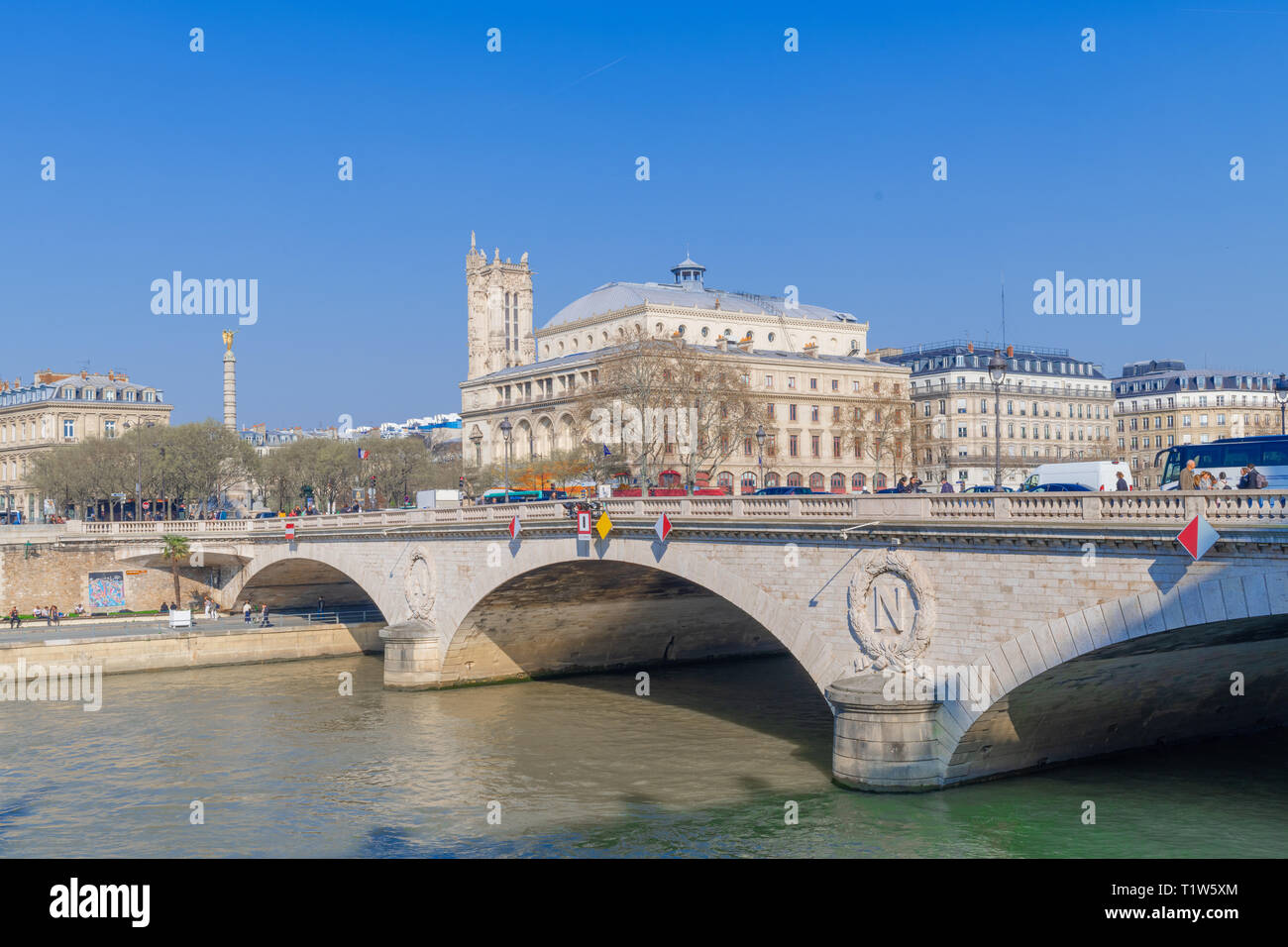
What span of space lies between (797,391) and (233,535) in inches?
1912

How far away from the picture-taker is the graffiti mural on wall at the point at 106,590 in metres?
63.0

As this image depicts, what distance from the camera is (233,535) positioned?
62.1 m

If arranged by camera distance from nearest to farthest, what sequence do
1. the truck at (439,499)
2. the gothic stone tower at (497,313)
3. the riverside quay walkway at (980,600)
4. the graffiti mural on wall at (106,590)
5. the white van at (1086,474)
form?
the riverside quay walkway at (980,600), the white van at (1086,474), the truck at (439,499), the graffiti mural on wall at (106,590), the gothic stone tower at (497,313)

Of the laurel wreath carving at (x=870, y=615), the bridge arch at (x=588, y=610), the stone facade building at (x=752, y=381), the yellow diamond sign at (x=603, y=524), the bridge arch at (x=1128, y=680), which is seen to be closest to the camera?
the bridge arch at (x=1128, y=680)

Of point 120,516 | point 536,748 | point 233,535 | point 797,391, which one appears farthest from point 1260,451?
point 120,516

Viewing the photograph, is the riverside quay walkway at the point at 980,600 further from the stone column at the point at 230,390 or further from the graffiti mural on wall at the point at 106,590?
the stone column at the point at 230,390

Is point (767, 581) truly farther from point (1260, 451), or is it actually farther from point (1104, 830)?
point (1260, 451)

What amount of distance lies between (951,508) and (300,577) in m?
45.4

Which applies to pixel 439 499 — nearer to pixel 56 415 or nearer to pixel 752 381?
pixel 752 381

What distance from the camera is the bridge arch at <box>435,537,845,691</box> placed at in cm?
3909

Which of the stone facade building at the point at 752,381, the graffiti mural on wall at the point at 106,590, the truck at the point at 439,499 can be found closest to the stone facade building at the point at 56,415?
the stone facade building at the point at 752,381

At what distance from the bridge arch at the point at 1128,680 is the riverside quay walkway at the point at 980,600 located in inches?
1.8

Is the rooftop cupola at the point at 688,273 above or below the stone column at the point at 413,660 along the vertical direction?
above

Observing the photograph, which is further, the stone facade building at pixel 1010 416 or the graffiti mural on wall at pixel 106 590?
the stone facade building at pixel 1010 416
